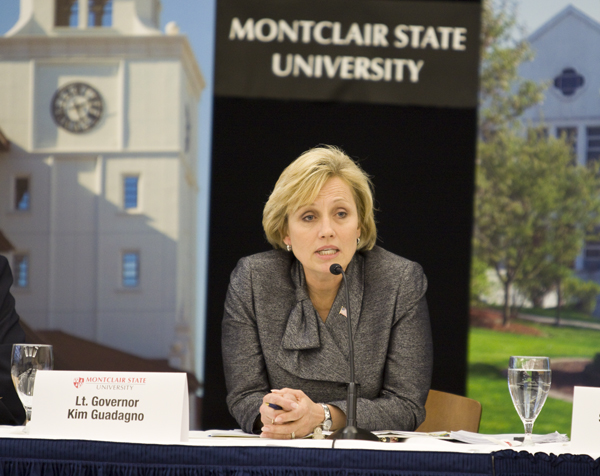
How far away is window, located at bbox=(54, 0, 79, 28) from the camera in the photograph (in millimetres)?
3473

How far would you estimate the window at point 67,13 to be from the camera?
3.47m

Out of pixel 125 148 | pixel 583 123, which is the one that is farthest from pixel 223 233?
pixel 583 123

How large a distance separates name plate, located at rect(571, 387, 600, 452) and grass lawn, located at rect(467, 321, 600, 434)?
2.17 meters

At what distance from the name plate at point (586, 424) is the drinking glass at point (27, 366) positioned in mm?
977

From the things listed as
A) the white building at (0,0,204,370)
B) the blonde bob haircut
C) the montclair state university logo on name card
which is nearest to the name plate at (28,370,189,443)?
the montclair state university logo on name card

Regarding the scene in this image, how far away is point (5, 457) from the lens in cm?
112

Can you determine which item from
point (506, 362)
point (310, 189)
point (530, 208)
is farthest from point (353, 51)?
point (506, 362)

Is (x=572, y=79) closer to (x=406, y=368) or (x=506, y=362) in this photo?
(x=506, y=362)

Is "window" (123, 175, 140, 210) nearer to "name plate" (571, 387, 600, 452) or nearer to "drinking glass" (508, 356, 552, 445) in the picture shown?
"drinking glass" (508, 356, 552, 445)

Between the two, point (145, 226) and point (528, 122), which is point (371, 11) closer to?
point (528, 122)

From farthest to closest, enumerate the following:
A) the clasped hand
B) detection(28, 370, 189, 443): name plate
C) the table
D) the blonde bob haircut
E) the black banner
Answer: the black banner < the blonde bob haircut < the clasped hand < detection(28, 370, 189, 443): name plate < the table

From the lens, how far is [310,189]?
1876 millimetres

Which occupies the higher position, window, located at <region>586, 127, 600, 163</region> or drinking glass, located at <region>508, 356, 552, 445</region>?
window, located at <region>586, 127, 600, 163</region>

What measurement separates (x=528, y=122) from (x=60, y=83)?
239 cm
